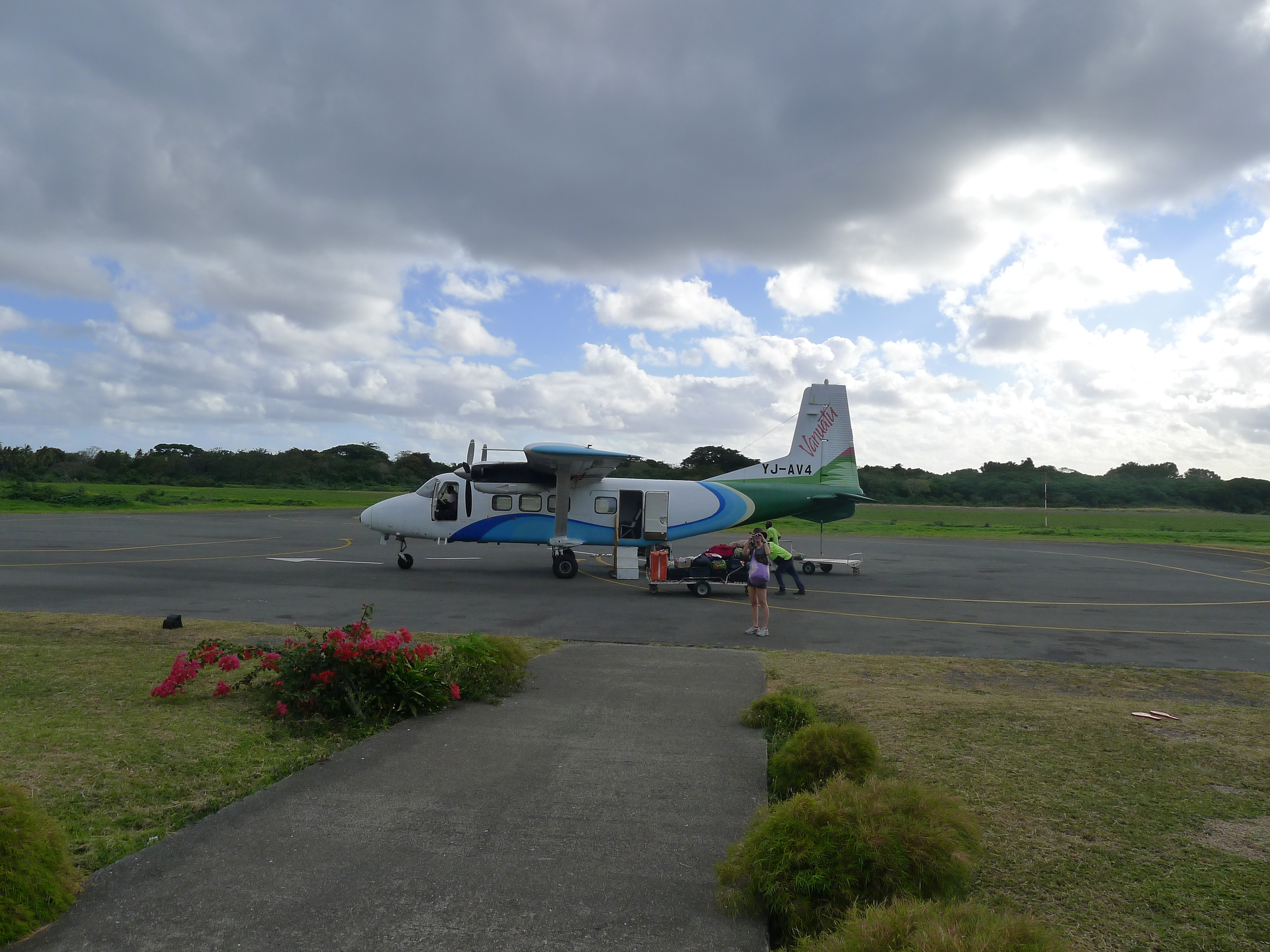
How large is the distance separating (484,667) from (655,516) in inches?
557

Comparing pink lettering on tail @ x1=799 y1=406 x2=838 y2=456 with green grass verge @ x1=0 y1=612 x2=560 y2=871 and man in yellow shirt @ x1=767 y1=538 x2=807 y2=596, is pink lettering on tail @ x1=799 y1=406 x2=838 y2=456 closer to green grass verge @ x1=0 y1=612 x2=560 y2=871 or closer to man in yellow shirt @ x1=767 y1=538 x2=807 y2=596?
man in yellow shirt @ x1=767 y1=538 x2=807 y2=596

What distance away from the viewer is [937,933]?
100 inches

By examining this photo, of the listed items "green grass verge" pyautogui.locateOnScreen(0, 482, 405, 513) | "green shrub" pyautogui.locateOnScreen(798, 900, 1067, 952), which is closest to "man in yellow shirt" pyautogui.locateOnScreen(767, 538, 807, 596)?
"green shrub" pyautogui.locateOnScreen(798, 900, 1067, 952)

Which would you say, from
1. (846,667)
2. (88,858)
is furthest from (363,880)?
(846,667)

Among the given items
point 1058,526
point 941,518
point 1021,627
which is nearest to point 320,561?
point 1021,627

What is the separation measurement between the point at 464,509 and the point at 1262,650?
1690cm

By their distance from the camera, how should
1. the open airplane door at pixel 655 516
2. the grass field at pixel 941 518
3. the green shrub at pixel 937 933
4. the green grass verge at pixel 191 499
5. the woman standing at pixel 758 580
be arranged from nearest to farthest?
1. the green shrub at pixel 937 933
2. the woman standing at pixel 758 580
3. the open airplane door at pixel 655 516
4. the grass field at pixel 941 518
5. the green grass verge at pixel 191 499

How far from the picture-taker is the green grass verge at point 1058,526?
132 feet

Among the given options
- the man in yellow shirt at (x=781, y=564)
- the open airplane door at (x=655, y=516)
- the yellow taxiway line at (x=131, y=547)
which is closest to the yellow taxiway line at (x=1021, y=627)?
the man in yellow shirt at (x=781, y=564)

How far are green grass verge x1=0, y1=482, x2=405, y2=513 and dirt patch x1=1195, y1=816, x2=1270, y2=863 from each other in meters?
47.1

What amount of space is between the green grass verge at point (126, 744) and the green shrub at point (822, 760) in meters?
3.28

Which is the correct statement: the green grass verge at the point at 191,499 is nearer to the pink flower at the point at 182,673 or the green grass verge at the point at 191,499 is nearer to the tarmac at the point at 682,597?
the tarmac at the point at 682,597

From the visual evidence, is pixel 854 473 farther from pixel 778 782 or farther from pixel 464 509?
pixel 778 782

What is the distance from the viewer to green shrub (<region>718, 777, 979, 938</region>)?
3.24 metres
